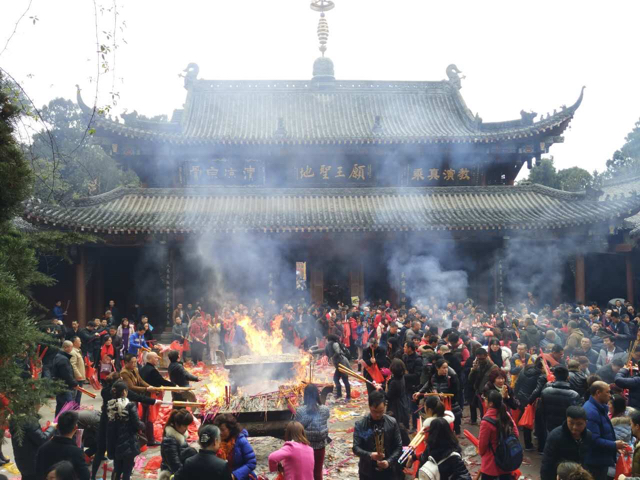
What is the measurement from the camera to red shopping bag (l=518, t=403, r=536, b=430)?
8.69m

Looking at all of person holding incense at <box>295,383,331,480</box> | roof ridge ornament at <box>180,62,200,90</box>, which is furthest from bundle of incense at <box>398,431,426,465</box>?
roof ridge ornament at <box>180,62,200,90</box>

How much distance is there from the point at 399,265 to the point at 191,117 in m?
11.4

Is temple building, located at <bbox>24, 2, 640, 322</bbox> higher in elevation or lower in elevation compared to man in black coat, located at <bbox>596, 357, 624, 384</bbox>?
higher

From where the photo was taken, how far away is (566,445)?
5.50 m

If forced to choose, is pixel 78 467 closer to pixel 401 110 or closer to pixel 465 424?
pixel 465 424

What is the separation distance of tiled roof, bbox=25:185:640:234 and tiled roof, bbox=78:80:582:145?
2.20m

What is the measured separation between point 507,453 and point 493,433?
0.77 ft

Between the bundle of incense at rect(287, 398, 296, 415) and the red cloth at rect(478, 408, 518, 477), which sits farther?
the bundle of incense at rect(287, 398, 296, 415)

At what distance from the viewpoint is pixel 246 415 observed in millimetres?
8578

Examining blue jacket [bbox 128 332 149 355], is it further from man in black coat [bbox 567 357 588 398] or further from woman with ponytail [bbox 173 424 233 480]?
→ man in black coat [bbox 567 357 588 398]

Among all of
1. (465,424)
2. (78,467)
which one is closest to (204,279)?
(465,424)

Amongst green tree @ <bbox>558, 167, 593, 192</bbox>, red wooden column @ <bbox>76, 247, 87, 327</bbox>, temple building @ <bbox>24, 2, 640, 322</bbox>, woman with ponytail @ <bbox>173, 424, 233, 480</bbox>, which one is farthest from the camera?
green tree @ <bbox>558, 167, 593, 192</bbox>

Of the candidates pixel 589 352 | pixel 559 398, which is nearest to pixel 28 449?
pixel 559 398

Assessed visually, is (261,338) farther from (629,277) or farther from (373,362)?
(629,277)
